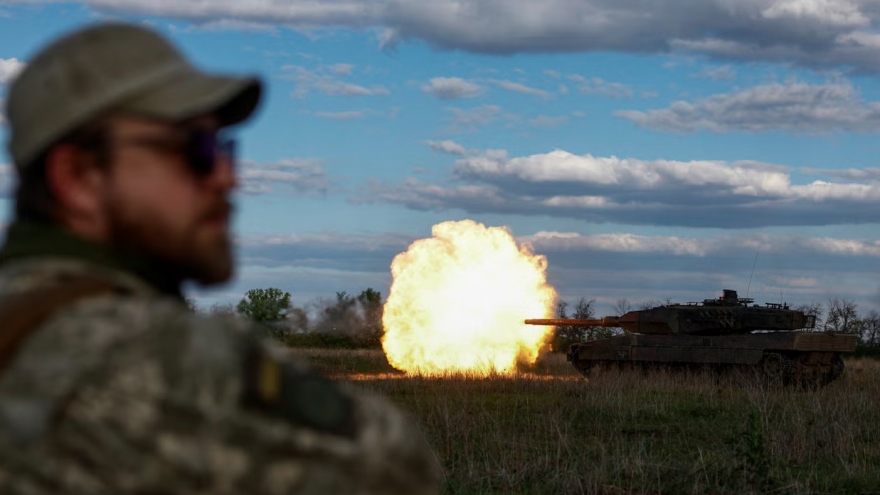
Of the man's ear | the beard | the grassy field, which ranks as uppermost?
the man's ear

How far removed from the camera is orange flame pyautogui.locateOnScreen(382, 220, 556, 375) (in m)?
29.0

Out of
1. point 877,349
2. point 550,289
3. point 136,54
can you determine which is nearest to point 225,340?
point 136,54

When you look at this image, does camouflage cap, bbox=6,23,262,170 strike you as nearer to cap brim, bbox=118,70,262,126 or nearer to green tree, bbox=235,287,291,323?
cap brim, bbox=118,70,262,126

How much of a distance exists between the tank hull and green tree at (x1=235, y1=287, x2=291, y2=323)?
21.7 meters

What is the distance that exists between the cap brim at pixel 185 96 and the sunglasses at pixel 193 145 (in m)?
0.03

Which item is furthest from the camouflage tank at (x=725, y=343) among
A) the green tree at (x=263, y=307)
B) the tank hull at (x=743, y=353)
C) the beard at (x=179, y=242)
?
the beard at (x=179, y=242)

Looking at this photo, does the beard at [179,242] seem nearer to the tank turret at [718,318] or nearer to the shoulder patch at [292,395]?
the shoulder patch at [292,395]

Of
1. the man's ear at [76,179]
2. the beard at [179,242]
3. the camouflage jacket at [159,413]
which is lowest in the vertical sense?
the camouflage jacket at [159,413]

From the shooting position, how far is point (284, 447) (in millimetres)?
1297

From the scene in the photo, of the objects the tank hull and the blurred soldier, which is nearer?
the blurred soldier

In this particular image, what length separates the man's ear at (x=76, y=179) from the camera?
58.5 inches

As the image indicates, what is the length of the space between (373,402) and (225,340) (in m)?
0.22

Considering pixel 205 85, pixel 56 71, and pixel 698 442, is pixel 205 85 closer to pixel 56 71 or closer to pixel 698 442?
pixel 56 71

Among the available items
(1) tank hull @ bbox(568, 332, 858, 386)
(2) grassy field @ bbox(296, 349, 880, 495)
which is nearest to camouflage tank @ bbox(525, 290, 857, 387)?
(1) tank hull @ bbox(568, 332, 858, 386)
